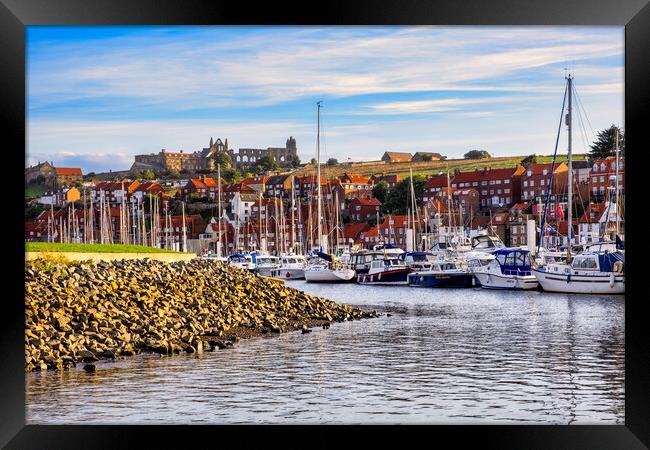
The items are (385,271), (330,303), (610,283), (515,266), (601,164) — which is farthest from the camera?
(601,164)

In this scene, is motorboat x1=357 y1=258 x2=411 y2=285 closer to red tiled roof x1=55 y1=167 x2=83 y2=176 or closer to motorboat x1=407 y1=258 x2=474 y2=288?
motorboat x1=407 y1=258 x2=474 y2=288

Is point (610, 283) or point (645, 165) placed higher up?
point (645, 165)

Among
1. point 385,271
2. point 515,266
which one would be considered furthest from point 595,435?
point 385,271

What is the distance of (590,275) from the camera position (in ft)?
102

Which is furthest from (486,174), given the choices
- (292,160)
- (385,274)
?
(385,274)

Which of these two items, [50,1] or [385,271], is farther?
[385,271]

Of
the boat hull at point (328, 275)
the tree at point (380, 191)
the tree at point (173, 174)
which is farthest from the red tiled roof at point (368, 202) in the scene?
the boat hull at point (328, 275)

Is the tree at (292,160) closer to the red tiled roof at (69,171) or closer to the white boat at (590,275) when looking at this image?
the red tiled roof at (69,171)

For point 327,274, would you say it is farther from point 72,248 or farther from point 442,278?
point 72,248

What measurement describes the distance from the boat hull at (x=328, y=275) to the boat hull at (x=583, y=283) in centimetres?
1214

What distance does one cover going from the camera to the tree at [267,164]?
68.1 m

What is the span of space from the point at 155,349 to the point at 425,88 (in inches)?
2029

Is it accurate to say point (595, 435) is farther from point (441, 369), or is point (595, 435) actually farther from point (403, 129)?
point (403, 129)

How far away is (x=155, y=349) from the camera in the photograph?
559 inches
